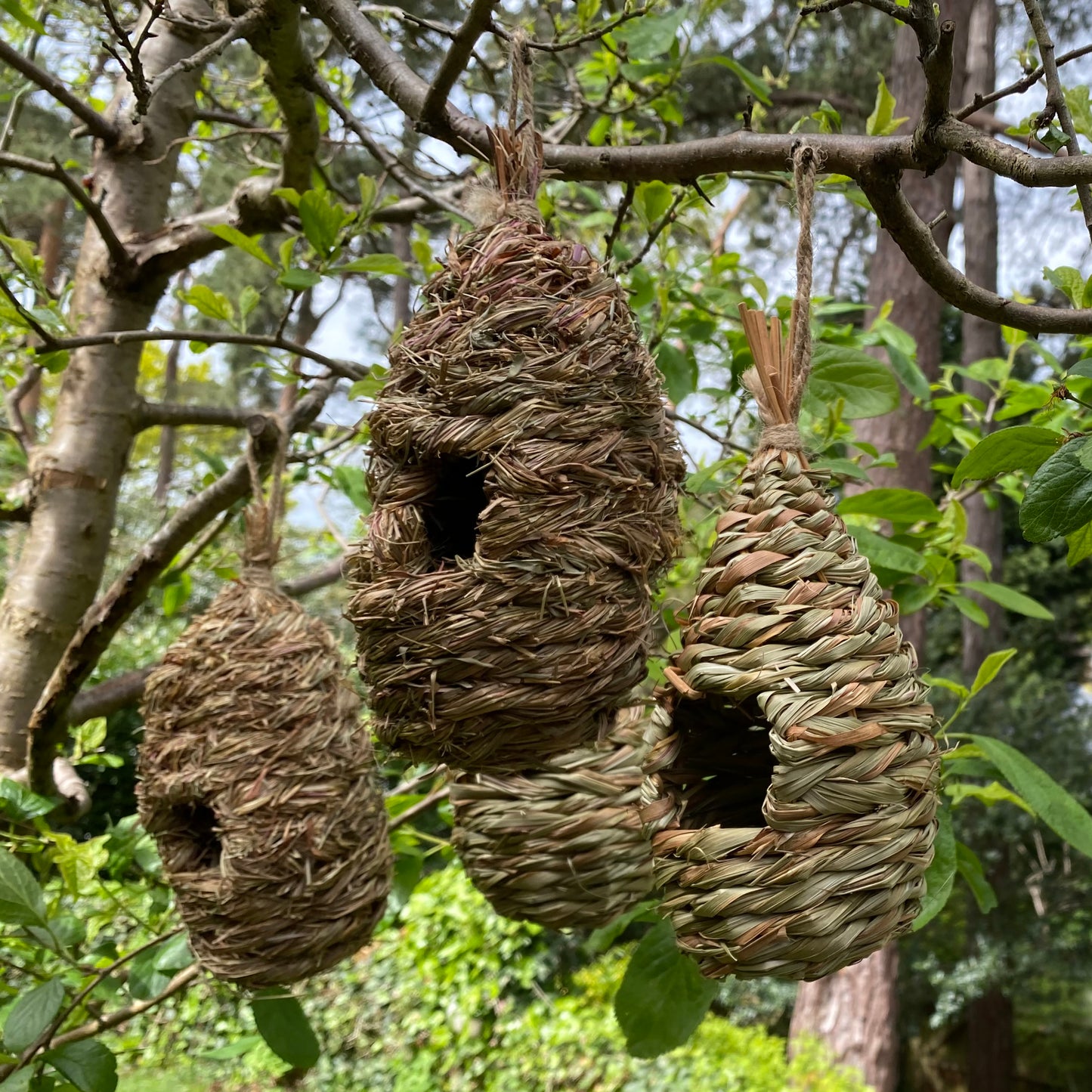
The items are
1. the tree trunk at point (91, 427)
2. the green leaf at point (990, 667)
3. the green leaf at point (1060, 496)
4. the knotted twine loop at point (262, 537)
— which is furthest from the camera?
the tree trunk at point (91, 427)

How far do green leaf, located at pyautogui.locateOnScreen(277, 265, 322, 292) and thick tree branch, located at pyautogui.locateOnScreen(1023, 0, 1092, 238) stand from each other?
852mm

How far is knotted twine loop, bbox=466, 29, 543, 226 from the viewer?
0.91 metres

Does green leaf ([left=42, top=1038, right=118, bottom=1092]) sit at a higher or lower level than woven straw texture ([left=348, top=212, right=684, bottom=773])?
lower

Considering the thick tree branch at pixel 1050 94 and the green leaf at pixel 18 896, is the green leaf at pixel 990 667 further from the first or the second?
the green leaf at pixel 18 896

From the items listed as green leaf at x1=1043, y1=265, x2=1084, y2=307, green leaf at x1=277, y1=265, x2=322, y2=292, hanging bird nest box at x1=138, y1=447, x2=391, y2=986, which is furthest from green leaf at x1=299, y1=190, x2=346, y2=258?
green leaf at x1=1043, y1=265, x2=1084, y2=307

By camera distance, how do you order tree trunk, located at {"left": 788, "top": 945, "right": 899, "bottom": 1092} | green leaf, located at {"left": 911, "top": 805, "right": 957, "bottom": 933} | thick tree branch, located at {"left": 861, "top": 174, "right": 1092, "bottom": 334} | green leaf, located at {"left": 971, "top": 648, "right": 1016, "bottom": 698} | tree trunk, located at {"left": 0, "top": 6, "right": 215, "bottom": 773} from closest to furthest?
1. thick tree branch, located at {"left": 861, "top": 174, "right": 1092, "bottom": 334}
2. green leaf, located at {"left": 911, "top": 805, "right": 957, "bottom": 933}
3. green leaf, located at {"left": 971, "top": 648, "right": 1016, "bottom": 698}
4. tree trunk, located at {"left": 0, "top": 6, "right": 215, "bottom": 773}
5. tree trunk, located at {"left": 788, "top": 945, "right": 899, "bottom": 1092}

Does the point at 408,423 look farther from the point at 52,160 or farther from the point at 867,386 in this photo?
the point at 52,160

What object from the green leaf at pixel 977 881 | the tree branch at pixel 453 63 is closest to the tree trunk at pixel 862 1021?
the green leaf at pixel 977 881

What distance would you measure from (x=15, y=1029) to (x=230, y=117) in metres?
1.59

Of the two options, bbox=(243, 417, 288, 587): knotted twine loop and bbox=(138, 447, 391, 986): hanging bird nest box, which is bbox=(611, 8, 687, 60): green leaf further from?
bbox=(138, 447, 391, 986): hanging bird nest box

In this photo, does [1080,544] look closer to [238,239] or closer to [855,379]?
[855,379]

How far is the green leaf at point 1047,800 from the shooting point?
1.09 meters

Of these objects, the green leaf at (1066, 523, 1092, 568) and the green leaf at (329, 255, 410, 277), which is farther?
the green leaf at (329, 255, 410, 277)

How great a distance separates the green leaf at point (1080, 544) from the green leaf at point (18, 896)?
127cm
